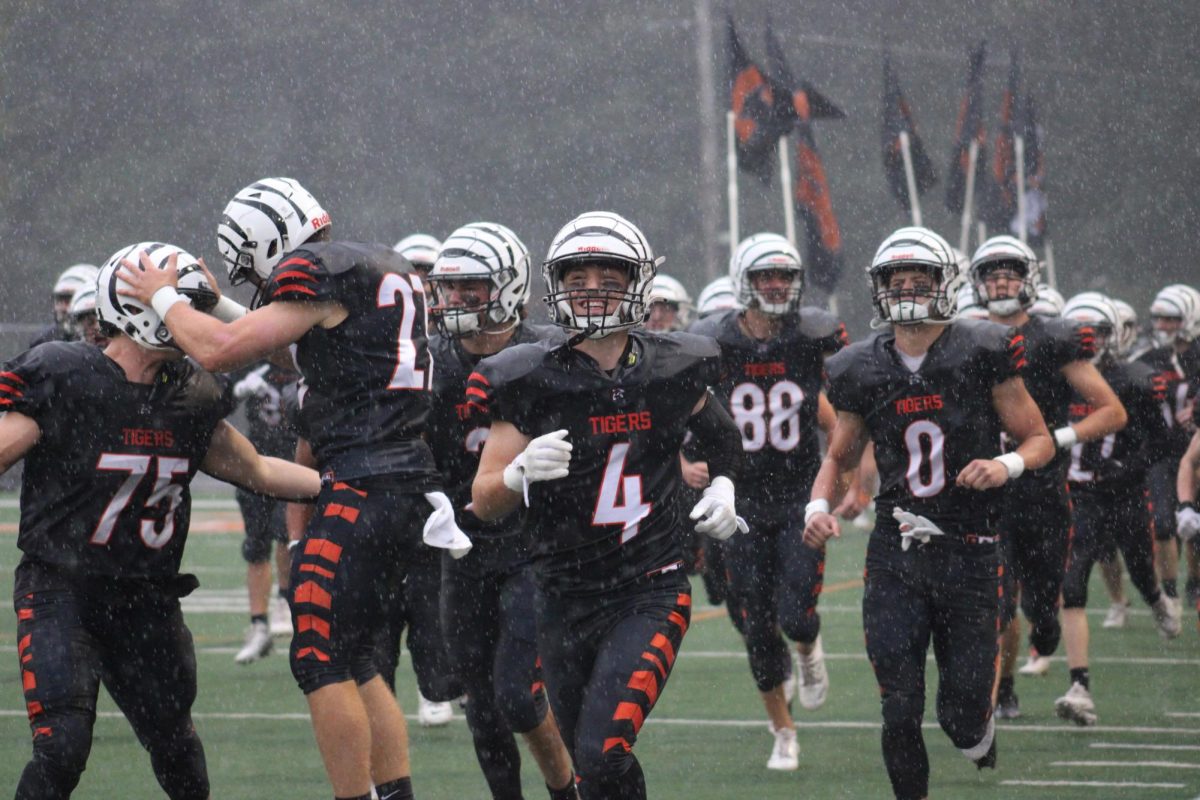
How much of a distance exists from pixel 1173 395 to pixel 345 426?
8.65 metres

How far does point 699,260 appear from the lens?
36719 millimetres

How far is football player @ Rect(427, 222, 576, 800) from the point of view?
239 inches

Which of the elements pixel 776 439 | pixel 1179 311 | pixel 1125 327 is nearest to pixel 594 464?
pixel 776 439

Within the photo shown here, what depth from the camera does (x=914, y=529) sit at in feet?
20.3

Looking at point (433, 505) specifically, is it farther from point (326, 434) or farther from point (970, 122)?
point (970, 122)

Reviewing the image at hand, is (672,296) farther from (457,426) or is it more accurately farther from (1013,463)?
(1013,463)

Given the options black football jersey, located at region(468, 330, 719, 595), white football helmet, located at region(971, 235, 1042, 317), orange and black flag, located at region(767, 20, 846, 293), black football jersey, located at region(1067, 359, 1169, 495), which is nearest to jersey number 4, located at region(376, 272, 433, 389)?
black football jersey, located at region(468, 330, 719, 595)

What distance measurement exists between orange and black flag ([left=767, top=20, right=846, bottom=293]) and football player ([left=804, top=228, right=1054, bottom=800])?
14.6 metres

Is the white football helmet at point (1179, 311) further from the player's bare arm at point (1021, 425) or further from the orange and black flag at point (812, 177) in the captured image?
the orange and black flag at point (812, 177)

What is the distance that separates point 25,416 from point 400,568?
3.62ft

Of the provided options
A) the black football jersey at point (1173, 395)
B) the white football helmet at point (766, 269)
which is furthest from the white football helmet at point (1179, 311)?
the white football helmet at point (766, 269)

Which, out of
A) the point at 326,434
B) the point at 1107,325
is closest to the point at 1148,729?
the point at 1107,325

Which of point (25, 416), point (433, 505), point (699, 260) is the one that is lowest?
point (699, 260)

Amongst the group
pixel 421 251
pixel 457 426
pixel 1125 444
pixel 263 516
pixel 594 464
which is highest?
pixel 421 251
